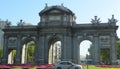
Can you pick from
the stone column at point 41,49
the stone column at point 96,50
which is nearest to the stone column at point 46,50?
the stone column at point 41,49

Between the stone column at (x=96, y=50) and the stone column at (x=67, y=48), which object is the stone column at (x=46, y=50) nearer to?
the stone column at (x=67, y=48)

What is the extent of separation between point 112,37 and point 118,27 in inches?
124

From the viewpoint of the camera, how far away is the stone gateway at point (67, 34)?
65.4 m

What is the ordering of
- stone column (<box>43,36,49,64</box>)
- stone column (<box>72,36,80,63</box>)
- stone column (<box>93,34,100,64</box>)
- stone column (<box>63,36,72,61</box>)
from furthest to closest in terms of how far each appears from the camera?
stone column (<box>43,36,49,64</box>), stone column (<box>72,36,80,63</box>), stone column (<box>63,36,72,61</box>), stone column (<box>93,34,100,64</box>)

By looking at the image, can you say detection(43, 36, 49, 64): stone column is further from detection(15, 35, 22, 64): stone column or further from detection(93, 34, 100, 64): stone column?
detection(93, 34, 100, 64): stone column

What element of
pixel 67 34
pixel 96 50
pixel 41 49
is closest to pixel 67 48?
pixel 67 34

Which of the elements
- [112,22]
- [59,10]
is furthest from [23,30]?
[112,22]

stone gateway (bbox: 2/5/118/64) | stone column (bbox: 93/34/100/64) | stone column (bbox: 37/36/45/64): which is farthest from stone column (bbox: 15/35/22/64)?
stone column (bbox: 93/34/100/64)

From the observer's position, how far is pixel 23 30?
7044 cm

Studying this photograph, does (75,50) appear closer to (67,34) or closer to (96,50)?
(67,34)

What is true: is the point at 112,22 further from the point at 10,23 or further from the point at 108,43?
the point at 10,23

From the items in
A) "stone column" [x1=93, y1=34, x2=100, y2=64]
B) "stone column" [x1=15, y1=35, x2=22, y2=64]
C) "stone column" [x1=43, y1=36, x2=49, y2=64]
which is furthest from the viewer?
"stone column" [x1=15, y1=35, x2=22, y2=64]

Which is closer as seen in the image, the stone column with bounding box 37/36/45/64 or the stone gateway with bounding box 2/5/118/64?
the stone gateway with bounding box 2/5/118/64

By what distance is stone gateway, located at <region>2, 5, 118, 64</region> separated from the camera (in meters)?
65.4
